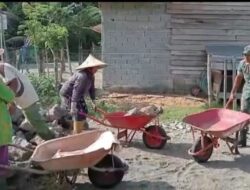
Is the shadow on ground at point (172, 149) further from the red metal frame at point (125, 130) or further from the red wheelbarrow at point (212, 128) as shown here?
the red wheelbarrow at point (212, 128)

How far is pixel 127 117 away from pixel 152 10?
293 inches

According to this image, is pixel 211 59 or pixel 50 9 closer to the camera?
pixel 211 59

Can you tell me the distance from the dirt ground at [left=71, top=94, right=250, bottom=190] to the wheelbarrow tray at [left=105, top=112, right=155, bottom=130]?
0.39 metres

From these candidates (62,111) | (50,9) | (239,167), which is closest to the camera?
(239,167)

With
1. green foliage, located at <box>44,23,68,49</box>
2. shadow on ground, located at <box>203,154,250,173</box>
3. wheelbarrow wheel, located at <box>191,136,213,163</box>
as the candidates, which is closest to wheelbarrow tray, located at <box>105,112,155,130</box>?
wheelbarrow wheel, located at <box>191,136,213,163</box>

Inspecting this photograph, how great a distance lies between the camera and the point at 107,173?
19.1ft

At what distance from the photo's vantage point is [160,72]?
14.8 metres

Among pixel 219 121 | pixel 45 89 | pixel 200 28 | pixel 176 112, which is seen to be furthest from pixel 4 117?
pixel 200 28

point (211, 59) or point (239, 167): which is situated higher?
point (211, 59)

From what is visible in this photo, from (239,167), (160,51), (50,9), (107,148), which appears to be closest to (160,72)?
(160,51)

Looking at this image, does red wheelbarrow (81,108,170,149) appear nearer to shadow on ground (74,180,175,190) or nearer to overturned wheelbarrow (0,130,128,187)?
shadow on ground (74,180,175,190)

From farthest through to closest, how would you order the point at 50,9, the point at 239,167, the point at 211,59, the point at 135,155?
the point at 50,9 < the point at 211,59 < the point at 135,155 < the point at 239,167

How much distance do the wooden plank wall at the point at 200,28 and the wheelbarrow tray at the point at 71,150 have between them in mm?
9055

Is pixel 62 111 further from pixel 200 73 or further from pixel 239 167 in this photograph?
pixel 200 73
